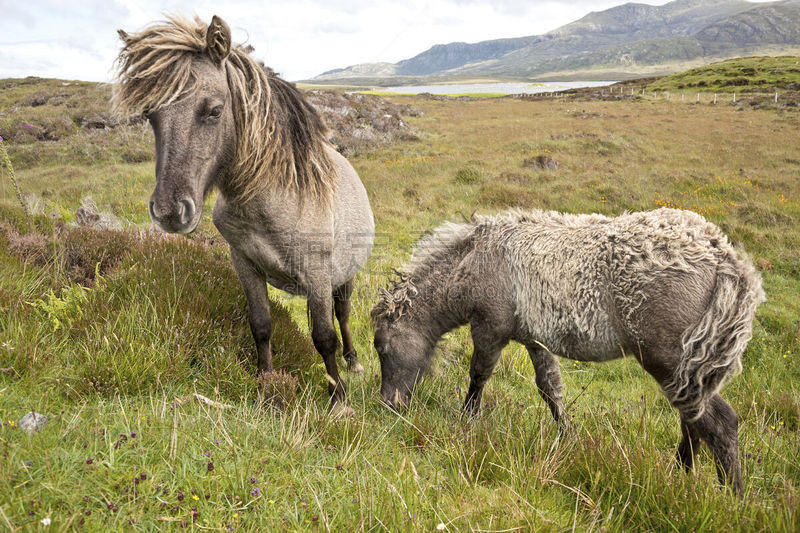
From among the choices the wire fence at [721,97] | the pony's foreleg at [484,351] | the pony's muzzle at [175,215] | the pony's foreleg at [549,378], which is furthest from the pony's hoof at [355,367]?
the wire fence at [721,97]

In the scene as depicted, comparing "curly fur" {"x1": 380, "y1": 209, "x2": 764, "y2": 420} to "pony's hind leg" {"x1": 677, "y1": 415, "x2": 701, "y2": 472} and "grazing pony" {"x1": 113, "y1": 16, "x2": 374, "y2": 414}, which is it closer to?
"pony's hind leg" {"x1": 677, "y1": 415, "x2": 701, "y2": 472}

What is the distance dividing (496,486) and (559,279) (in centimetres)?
162

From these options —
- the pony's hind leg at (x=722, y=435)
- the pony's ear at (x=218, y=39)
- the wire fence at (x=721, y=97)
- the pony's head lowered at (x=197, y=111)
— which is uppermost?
the wire fence at (x=721, y=97)

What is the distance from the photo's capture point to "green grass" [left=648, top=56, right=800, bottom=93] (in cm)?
5153

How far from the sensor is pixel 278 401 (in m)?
3.50

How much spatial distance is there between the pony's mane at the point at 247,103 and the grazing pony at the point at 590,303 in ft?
4.73

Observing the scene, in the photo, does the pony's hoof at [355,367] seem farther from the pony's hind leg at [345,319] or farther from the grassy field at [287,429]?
the grassy field at [287,429]

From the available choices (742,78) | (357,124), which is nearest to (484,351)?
(357,124)

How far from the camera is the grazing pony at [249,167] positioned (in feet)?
8.75

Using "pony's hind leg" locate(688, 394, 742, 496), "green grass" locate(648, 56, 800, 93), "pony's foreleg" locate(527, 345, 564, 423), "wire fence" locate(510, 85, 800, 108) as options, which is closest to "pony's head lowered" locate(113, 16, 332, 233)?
"pony's foreleg" locate(527, 345, 564, 423)

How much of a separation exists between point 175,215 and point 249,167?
882 mm

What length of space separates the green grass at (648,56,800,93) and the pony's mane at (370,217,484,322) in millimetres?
62431

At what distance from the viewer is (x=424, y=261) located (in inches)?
165

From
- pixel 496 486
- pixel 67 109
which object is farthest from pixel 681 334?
pixel 67 109
